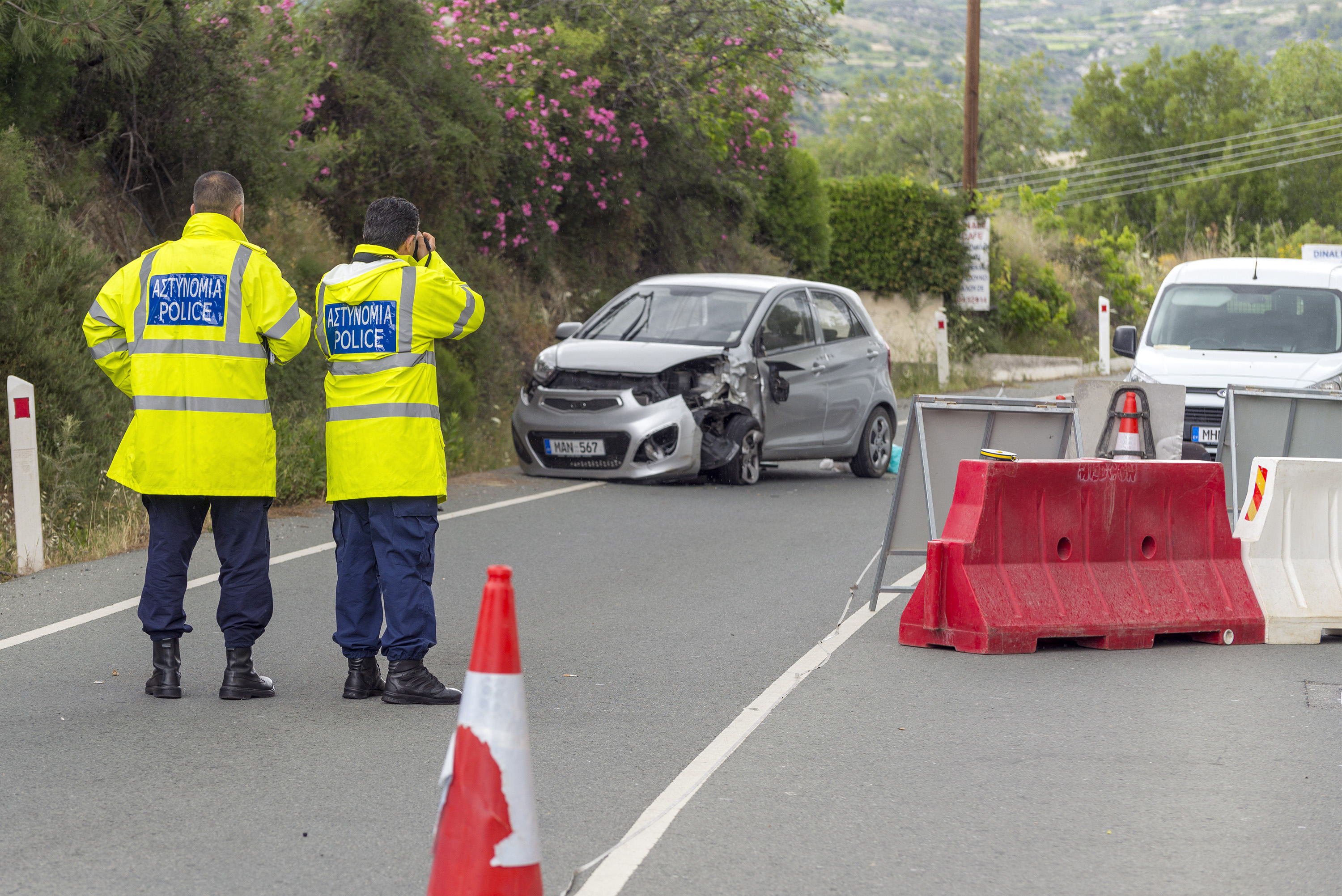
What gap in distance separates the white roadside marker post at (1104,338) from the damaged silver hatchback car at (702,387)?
16797 millimetres

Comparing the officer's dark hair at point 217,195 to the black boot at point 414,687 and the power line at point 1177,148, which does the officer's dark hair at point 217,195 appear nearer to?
the black boot at point 414,687

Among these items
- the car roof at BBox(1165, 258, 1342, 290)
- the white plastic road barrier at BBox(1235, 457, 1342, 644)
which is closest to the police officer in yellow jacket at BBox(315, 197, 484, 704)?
the white plastic road barrier at BBox(1235, 457, 1342, 644)

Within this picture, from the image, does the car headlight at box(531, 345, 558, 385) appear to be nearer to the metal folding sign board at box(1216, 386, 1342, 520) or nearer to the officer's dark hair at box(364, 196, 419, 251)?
the metal folding sign board at box(1216, 386, 1342, 520)

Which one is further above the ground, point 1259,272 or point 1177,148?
point 1177,148

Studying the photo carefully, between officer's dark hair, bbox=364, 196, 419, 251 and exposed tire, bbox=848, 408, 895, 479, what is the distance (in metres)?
9.29

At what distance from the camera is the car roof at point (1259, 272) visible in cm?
1423

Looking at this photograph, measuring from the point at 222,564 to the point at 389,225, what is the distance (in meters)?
1.49

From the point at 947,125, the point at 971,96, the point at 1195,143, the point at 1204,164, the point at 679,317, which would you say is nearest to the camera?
the point at 679,317

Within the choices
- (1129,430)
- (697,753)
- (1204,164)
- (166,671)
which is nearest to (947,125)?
(1204,164)

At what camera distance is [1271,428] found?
9734 millimetres

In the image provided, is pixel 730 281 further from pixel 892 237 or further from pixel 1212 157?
pixel 1212 157

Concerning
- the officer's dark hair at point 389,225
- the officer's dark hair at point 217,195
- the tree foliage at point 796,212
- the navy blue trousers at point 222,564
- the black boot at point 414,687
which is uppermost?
the tree foliage at point 796,212

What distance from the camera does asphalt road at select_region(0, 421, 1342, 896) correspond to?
4.60 m

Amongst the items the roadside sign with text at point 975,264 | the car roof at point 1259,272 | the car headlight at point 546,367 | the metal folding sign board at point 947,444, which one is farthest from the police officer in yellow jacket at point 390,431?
the roadside sign with text at point 975,264
